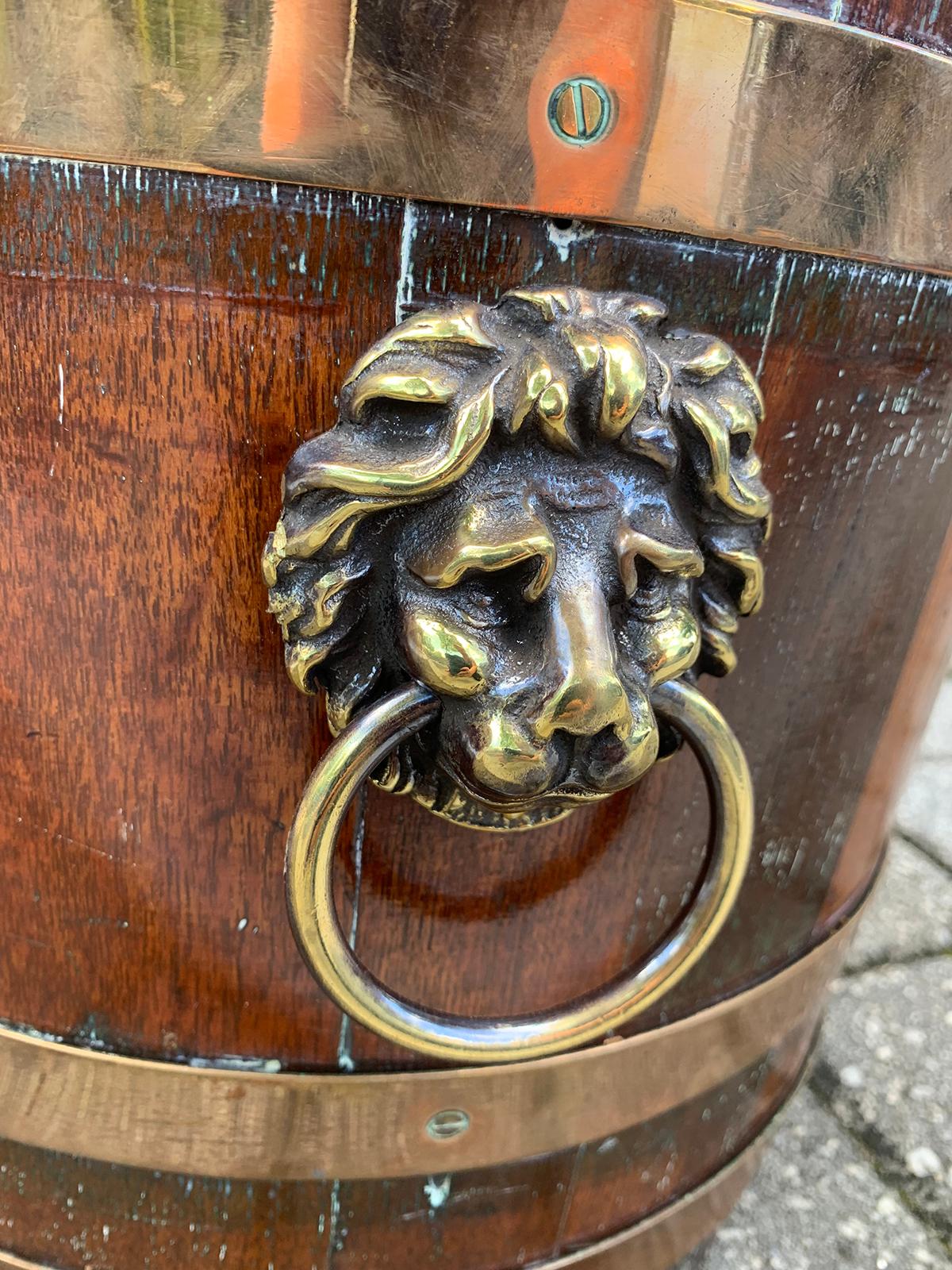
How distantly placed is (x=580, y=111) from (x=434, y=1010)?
45 cm

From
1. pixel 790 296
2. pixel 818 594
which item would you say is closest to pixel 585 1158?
pixel 818 594

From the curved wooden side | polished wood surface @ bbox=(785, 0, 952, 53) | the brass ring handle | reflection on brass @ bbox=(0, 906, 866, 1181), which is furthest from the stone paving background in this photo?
polished wood surface @ bbox=(785, 0, 952, 53)

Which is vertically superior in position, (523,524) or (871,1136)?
(523,524)

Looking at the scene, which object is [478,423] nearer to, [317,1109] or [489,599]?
[489,599]

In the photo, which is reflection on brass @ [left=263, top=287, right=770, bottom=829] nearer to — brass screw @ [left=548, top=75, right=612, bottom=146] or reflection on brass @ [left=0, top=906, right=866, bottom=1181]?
brass screw @ [left=548, top=75, right=612, bottom=146]

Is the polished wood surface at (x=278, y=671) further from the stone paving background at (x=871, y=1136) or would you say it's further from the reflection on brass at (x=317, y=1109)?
the stone paving background at (x=871, y=1136)

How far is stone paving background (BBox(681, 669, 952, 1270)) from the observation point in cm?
93

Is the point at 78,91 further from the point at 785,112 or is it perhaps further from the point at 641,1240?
the point at 641,1240

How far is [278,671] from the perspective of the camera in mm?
530

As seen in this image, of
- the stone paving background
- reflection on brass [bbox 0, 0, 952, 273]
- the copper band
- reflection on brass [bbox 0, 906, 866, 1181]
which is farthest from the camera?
the stone paving background

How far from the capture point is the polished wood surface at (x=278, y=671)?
0.46 metres

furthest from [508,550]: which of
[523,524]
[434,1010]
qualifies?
[434,1010]

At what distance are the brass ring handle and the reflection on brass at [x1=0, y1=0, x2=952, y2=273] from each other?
0.23 m

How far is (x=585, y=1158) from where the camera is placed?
728mm
